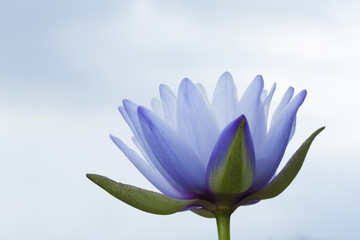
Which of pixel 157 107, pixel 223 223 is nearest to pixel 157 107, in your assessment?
pixel 157 107

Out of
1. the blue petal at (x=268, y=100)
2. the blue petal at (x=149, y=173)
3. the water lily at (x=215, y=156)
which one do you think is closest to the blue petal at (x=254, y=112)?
the water lily at (x=215, y=156)

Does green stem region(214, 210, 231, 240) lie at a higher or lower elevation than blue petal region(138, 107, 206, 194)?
lower

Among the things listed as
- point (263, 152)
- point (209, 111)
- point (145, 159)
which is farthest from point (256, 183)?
point (145, 159)

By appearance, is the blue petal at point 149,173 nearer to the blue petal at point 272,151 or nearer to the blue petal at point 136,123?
the blue petal at point 136,123

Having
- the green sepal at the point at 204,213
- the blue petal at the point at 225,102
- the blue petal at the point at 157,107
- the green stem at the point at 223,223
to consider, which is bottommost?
the green stem at the point at 223,223

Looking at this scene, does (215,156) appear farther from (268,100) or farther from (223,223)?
(268,100)

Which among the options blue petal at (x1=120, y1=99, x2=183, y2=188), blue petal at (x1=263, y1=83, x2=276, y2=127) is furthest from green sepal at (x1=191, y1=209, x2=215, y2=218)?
blue petal at (x1=263, y1=83, x2=276, y2=127)

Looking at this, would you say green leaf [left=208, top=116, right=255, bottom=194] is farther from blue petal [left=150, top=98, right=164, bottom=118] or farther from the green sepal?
blue petal [left=150, top=98, right=164, bottom=118]
